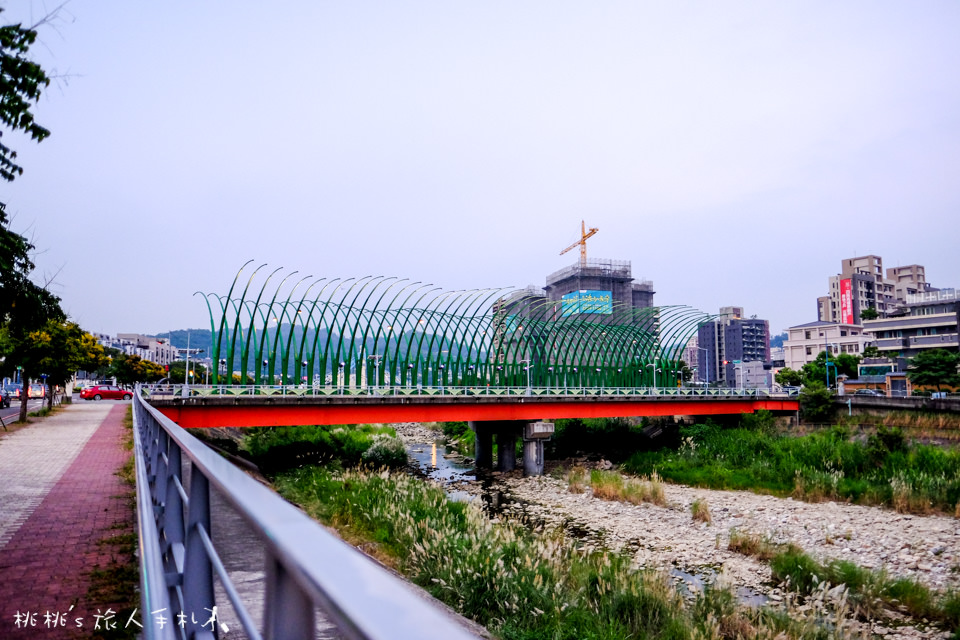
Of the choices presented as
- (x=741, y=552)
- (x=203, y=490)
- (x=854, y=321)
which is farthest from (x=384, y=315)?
(x=854, y=321)

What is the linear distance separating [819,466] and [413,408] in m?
20.2

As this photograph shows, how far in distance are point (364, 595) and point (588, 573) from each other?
1398 centimetres

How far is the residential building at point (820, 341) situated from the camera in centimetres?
9469

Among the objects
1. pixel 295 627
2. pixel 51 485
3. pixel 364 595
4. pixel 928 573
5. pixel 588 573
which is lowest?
pixel 928 573

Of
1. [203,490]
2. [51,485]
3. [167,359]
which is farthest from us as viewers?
[167,359]

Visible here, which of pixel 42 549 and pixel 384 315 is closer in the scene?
pixel 42 549

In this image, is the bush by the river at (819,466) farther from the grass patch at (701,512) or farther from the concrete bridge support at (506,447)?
the grass patch at (701,512)

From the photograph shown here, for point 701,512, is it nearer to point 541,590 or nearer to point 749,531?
point 749,531

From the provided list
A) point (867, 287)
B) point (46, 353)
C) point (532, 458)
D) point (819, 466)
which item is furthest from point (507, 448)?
point (867, 287)

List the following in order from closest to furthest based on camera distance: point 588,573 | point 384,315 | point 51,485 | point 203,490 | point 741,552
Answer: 1. point 203,490
2. point 51,485
3. point 588,573
4. point 741,552
5. point 384,315

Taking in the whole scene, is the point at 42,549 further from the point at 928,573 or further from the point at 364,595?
the point at 928,573

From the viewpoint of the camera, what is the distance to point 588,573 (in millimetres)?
13703

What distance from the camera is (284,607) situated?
52.2 inches

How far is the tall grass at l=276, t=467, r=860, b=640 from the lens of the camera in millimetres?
10828
